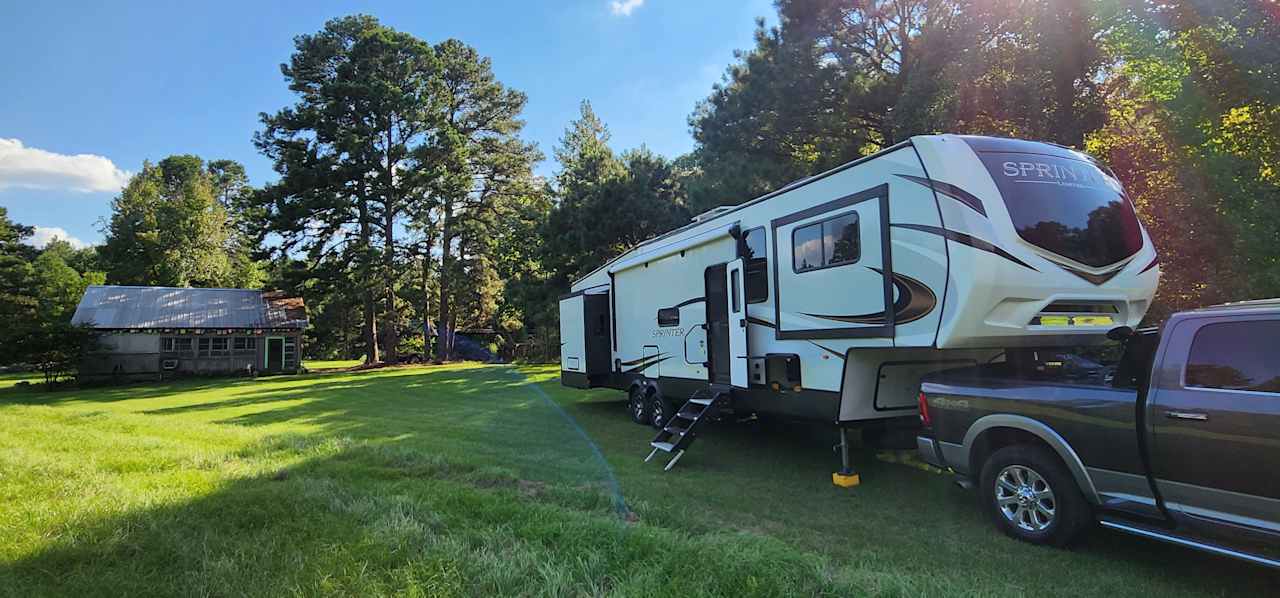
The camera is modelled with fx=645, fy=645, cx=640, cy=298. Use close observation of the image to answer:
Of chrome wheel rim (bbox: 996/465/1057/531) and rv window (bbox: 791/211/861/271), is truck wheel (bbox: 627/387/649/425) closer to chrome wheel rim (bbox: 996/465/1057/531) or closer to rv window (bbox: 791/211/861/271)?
rv window (bbox: 791/211/861/271)

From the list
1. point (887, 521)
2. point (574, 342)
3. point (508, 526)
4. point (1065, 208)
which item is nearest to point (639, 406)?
point (574, 342)

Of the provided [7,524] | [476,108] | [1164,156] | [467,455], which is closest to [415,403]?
[467,455]

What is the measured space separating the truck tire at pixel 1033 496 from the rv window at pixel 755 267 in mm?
3061

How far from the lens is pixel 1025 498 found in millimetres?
4648

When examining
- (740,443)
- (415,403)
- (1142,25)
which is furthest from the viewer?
(415,403)

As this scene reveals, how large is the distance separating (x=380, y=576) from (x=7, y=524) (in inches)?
120

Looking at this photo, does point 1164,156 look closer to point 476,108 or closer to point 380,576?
point 380,576

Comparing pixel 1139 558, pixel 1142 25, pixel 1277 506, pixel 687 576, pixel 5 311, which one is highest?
pixel 1142 25

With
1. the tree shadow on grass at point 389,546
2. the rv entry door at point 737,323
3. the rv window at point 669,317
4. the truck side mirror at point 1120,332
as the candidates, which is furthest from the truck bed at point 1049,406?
the rv window at point 669,317

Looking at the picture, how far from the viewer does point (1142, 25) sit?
9805 mm

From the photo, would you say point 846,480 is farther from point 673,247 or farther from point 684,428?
point 673,247

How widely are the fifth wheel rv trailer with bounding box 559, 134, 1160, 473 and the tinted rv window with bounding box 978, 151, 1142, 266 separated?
12mm

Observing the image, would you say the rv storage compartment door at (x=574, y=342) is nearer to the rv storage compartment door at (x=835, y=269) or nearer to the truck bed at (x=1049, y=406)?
the rv storage compartment door at (x=835, y=269)

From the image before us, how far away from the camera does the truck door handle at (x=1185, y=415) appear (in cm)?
367
